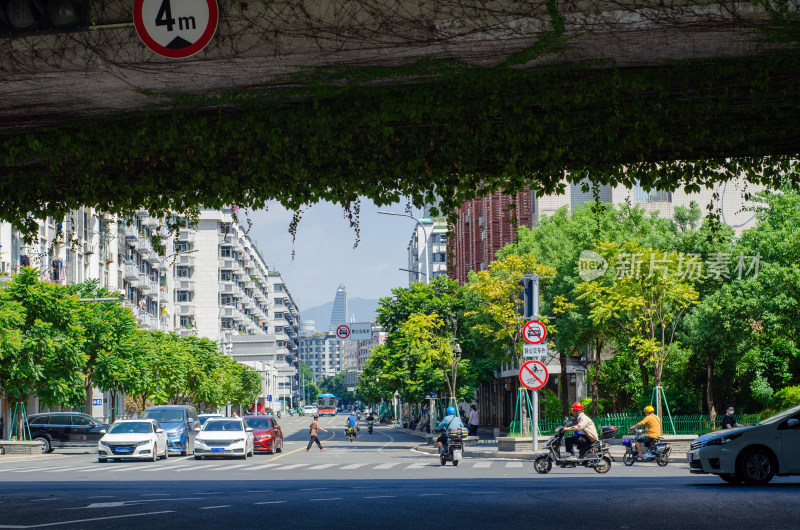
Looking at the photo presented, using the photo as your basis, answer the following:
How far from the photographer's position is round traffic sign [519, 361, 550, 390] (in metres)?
30.9

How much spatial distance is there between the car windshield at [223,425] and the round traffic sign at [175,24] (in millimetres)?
27144

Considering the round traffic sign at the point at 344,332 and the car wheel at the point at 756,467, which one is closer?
the car wheel at the point at 756,467

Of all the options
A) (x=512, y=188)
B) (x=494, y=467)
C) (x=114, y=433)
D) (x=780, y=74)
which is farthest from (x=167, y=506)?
(x=114, y=433)

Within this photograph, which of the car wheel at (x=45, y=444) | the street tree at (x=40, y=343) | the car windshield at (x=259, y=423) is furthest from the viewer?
the car wheel at (x=45, y=444)

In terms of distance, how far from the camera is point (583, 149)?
13.8 metres

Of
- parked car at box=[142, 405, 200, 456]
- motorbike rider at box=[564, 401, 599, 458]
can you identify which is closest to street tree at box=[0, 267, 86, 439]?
parked car at box=[142, 405, 200, 456]

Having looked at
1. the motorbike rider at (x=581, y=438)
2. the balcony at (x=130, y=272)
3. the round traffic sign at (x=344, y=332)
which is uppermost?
the balcony at (x=130, y=272)

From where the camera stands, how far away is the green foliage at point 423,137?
38.6 feet

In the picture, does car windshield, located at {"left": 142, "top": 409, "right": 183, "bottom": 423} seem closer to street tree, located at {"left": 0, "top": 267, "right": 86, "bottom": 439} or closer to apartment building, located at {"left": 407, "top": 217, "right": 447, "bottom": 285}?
street tree, located at {"left": 0, "top": 267, "right": 86, "bottom": 439}

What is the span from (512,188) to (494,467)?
16.4 metres

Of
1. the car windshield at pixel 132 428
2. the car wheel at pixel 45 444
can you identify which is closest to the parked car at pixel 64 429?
the car wheel at pixel 45 444

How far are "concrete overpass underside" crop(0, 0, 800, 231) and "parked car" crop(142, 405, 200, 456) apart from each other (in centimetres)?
2516

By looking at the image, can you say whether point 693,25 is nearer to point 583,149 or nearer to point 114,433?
point 583,149

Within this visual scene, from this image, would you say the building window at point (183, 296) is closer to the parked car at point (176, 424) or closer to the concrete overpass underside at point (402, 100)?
the parked car at point (176, 424)
